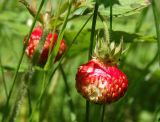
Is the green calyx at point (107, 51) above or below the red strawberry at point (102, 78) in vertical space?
above

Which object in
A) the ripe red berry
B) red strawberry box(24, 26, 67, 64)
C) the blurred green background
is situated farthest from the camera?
the blurred green background

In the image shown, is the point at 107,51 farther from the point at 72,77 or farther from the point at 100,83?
the point at 72,77

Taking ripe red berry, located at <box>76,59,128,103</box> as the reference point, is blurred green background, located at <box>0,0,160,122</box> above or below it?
below

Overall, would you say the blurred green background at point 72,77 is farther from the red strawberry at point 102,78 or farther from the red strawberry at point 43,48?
the red strawberry at point 102,78

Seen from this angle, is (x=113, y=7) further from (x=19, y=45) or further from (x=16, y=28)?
(x=19, y=45)

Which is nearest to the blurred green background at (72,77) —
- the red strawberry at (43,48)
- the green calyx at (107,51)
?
the red strawberry at (43,48)

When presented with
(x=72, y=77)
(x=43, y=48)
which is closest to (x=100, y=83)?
(x=43, y=48)

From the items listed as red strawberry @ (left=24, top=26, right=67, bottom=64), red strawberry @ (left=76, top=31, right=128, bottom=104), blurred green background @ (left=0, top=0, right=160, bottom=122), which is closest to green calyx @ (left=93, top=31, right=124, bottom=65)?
red strawberry @ (left=76, top=31, right=128, bottom=104)

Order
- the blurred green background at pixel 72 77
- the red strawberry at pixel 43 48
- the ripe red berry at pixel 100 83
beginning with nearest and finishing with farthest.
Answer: the ripe red berry at pixel 100 83 < the red strawberry at pixel 43 48 < the blurred green background at pixel 72 77

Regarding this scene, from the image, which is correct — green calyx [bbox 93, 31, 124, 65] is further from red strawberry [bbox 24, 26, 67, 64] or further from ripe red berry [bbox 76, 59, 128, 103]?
red strawberry [bbox 24, 26, 67, 64]
